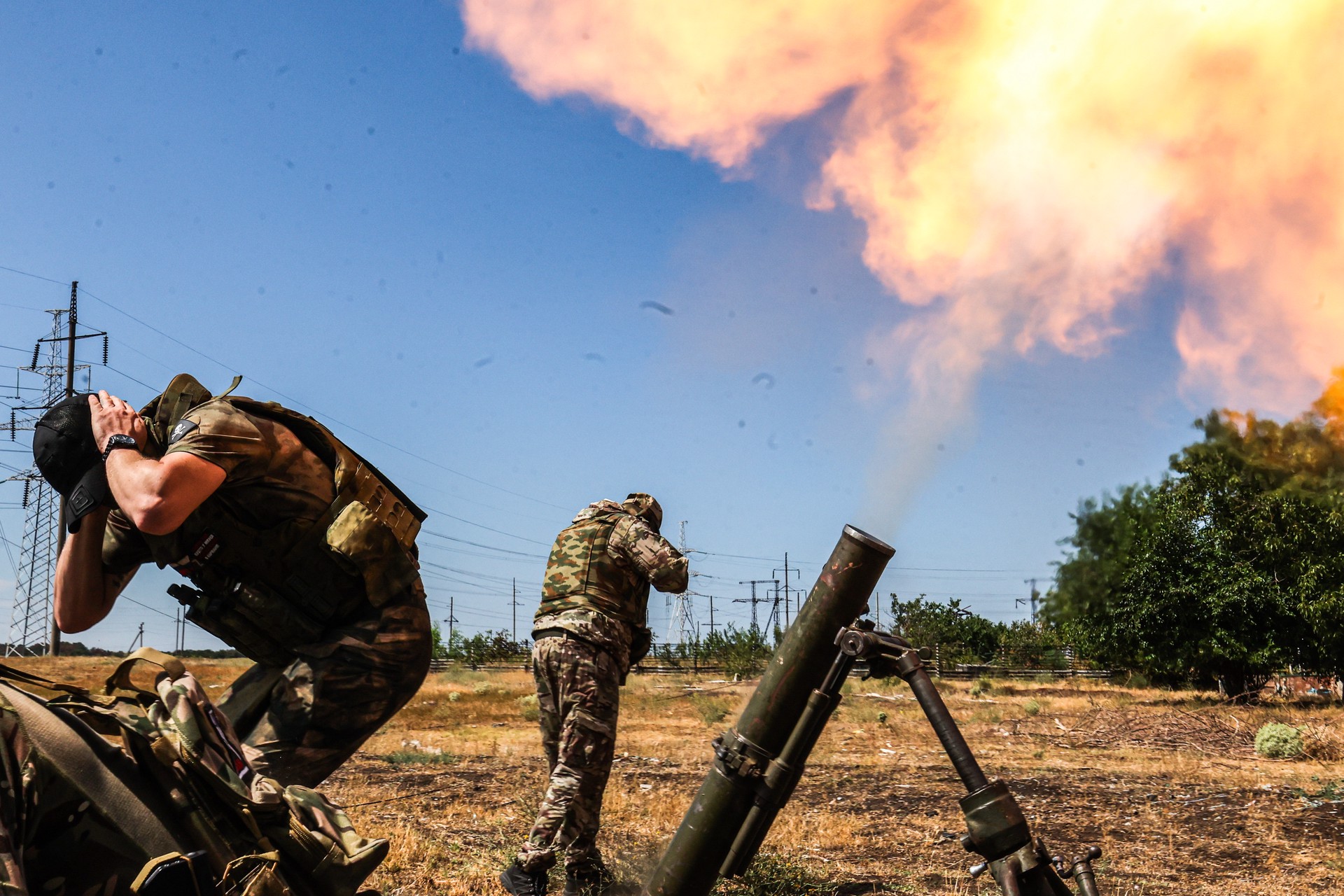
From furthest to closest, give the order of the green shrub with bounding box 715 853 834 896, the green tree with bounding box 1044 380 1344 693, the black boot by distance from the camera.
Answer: the green tree with bounding box 1044 380 1344 693 < the green shrub with bounding box 715 853 834 896 < the black boot

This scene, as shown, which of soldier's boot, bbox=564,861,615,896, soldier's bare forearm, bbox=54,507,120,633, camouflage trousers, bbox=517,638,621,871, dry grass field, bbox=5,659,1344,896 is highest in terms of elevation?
soldier's bare forearm, bbox=54,507,120,633

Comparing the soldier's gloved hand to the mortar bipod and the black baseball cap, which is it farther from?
the mortar bipod

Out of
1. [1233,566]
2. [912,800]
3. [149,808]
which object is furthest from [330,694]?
[1233,566]

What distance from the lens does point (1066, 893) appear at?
2480 millimetres

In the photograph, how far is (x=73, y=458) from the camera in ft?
11.2

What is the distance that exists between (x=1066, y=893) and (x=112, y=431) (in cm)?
307

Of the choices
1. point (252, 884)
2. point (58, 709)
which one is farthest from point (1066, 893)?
point (58, 709)

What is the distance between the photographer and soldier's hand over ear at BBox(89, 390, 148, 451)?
10.9ft

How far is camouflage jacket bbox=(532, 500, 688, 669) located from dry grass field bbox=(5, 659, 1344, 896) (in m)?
1.20

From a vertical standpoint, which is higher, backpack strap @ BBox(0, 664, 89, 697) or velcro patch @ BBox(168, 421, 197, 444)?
velcro patch @ BBox(168, 421, 197, 444)

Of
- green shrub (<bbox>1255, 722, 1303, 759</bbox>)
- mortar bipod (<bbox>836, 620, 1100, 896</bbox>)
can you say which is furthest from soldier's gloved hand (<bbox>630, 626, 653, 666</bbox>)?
green shrub (<bbox>1255, 722, 1303, 759</bbox>)

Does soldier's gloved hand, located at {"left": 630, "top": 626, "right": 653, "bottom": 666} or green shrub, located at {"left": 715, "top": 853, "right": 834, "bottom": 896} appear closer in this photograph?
green shrub, located at {"left": 715, "top": 853, "right": 834, "bottom": 896}

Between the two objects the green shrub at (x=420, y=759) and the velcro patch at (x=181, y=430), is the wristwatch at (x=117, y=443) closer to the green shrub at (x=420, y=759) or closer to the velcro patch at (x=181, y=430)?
the velcro patch at (x=181, y=430)

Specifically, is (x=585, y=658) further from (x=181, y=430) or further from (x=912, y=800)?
(x=912, y=800)
